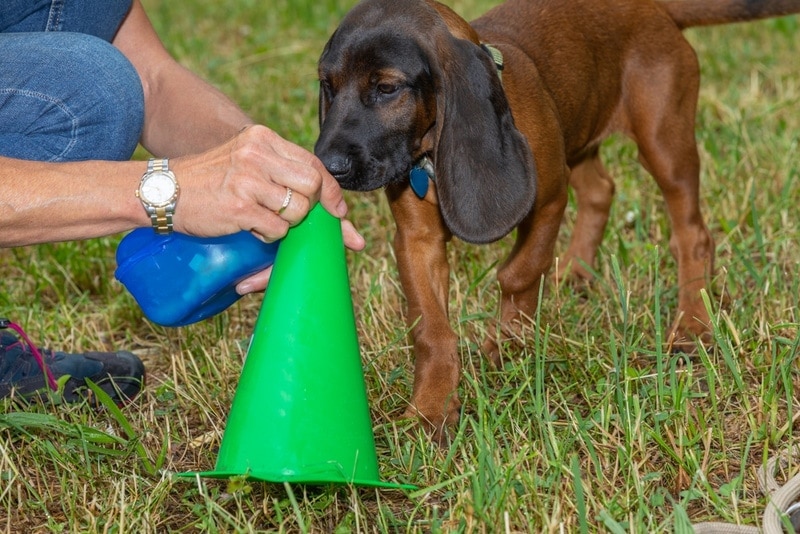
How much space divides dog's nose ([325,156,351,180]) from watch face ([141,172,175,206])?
489mm

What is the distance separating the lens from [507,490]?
2230mm

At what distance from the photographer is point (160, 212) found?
7.77 ft

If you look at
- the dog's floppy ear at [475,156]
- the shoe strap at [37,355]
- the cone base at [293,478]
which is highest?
the dog's floppy ear at [475,156]

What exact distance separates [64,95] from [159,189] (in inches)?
31.7

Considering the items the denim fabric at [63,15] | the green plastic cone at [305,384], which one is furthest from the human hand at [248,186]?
the denim fabric at [63,15]

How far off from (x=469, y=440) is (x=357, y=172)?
2.38 feet

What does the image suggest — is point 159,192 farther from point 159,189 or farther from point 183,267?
point 183,267

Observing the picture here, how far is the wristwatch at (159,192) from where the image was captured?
7.72ft

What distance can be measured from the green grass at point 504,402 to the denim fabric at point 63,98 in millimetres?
661

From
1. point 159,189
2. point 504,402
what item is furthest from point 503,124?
point 159,189

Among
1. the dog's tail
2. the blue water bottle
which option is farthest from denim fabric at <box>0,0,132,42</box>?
the dog's tail

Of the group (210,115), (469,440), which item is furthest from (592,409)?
(210,115)

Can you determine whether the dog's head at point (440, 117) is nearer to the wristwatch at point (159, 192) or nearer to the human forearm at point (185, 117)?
the human forearm at point (185, 117)

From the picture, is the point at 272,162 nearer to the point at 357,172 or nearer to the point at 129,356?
the point at 357,172
